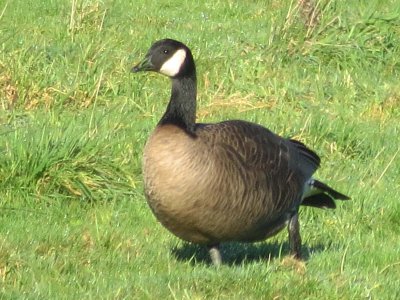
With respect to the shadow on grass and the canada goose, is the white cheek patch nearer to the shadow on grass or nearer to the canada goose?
the canada goose

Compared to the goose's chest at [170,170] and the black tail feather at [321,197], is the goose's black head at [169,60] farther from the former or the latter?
the black tail feather at [321,197]

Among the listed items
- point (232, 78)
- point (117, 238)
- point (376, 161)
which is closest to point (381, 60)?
point (232, 78)

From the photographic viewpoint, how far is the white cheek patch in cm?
694

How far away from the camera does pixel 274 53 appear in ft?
38.0

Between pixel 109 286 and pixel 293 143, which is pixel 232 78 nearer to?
pixel 293 143

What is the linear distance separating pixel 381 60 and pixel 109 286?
6466 mm

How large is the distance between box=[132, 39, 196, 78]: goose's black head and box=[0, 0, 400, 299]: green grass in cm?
114

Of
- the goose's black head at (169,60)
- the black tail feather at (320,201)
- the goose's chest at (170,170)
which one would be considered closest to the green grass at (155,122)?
the black tail feather at (320,201)

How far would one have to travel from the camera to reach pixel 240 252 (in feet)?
24.6

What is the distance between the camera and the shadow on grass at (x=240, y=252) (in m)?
7.14

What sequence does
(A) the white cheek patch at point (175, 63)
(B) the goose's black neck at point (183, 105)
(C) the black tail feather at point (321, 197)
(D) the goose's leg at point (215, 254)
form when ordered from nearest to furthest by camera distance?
(B) the goose's black neck at point (183, 105) → (D) the goose's leg at point (215, 254) → (A) the white cheek patch at point (175, 63) → (C) the black tail feather at point (321, 197)

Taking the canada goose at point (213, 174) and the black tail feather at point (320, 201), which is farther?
the black tail feather at point (320, 201)

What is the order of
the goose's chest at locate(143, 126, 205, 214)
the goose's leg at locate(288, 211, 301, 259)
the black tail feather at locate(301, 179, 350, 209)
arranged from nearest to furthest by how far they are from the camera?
the goose's chest at locate(143, 126, 205, 214)
the goose's leg at locate(288, 211, 301, 259)
the black tail feather at locate(301, 179, 350, 209)

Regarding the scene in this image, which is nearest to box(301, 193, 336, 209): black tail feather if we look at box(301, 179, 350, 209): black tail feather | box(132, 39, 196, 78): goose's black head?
box(301, 179, 350, 209): black tail feather
